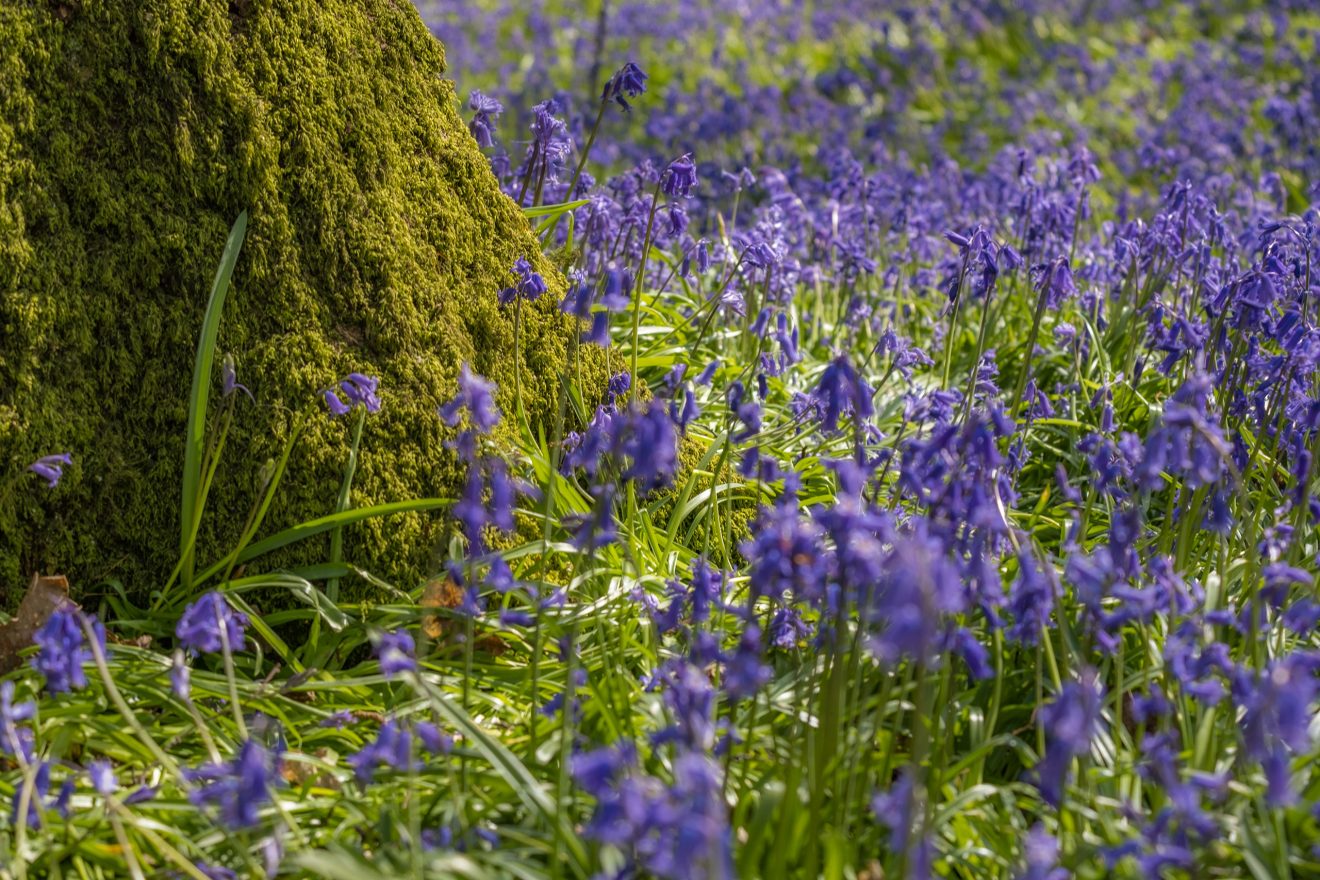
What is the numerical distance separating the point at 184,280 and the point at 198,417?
391 mm

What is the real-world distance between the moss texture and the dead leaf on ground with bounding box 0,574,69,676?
128mm

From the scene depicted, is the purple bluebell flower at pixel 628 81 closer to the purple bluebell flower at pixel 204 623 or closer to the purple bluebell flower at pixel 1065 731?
the purple bluebell flower at pixel 204 623

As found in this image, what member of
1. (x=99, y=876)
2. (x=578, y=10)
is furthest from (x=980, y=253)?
(x=578, y=10)

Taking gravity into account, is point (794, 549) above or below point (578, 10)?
below

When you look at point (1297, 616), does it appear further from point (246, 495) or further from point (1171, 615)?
point (246, 495)

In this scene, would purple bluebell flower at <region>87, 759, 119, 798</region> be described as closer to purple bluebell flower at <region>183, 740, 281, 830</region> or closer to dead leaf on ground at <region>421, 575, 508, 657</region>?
purple bluebell flower at <region>183, 740, 281, 830</region>

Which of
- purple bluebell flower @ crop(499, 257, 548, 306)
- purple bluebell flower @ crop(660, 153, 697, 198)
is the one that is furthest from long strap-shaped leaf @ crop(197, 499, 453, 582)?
purple bluebell flower @ crop(660, 153, 697, 198)

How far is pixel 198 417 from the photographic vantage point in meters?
3.38

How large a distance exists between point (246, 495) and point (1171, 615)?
230 cm

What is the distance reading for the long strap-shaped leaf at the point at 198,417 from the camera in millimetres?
3352

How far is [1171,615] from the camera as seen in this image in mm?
2785

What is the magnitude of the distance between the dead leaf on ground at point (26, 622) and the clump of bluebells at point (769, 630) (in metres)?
0.04

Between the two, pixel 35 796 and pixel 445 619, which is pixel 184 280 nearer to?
pixel 445 619

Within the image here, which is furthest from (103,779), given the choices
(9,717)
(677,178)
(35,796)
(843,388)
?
(677,178)
